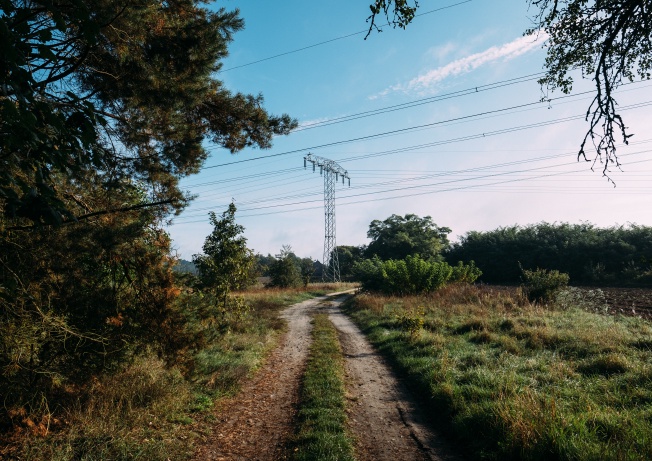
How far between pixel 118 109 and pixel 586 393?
8.79 metres

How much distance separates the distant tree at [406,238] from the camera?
181ft

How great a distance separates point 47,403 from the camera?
5.19 m

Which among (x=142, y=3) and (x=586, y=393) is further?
(x=586, y=393)

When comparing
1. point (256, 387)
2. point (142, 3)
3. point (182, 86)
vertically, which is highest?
point (142, 3)

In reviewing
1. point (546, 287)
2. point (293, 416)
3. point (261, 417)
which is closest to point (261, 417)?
point (261, 417)

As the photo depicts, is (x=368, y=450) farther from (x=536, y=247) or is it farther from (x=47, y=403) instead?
(x=536, y=247)

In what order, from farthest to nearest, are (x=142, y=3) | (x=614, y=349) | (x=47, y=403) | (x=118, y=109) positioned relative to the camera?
(x=614, y=349) < (x=118, y=109) < (x=47, y=403) < (x=142, y=3)

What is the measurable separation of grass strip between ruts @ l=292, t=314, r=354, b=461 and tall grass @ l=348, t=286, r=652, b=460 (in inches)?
62.8

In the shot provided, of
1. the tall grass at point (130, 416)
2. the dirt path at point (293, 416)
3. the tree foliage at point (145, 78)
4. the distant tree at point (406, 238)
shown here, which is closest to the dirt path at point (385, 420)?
the dirt path at point (293, 416)

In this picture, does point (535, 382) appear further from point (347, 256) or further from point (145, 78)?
point (347, 256)

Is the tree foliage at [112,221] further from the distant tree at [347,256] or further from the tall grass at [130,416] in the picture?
the distant tree at [347,256]

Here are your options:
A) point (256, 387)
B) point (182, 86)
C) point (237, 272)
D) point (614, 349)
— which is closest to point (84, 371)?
point (256, 387)

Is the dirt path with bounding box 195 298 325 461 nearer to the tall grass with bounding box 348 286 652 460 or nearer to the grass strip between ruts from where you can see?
the grass strip between ruts

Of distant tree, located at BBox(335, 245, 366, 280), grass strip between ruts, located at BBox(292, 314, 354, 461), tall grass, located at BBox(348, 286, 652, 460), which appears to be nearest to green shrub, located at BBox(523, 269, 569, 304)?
tall grass, located at BBox(348, 286, 652, 460)
